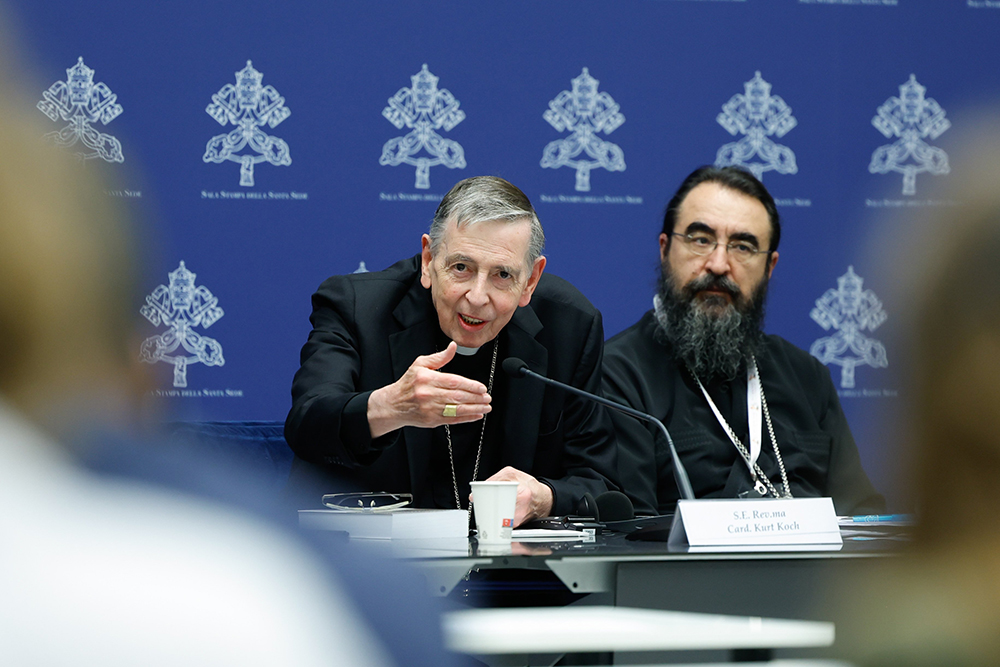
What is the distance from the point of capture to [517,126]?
170 inches

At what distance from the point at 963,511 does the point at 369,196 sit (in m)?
3.75

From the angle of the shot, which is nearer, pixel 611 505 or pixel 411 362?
pixel 611 505

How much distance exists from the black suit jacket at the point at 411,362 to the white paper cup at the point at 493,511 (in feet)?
1.80

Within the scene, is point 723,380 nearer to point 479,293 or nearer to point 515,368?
point 479,293

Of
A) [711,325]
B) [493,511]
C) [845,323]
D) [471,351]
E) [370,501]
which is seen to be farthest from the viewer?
[845,323]

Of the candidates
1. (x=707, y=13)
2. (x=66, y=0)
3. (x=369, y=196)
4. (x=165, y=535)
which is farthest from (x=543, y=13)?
(x=165, y=535)

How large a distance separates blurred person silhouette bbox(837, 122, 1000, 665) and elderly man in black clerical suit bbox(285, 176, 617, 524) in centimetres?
214

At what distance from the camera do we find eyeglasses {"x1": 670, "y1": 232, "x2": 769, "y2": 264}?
373 cm

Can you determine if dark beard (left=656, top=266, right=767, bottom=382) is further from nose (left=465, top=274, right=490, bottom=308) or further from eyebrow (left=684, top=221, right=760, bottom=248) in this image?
nose (left=465, top=274, right=490, bottom=308)

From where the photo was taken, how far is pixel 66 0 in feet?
13.2

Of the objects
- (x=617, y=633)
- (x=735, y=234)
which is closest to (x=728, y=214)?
(x=735, y=234)

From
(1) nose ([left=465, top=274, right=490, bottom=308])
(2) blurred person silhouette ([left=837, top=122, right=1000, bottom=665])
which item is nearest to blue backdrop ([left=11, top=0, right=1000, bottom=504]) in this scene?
(1) nose ([left=465, top=274, right=490, bottom=308])

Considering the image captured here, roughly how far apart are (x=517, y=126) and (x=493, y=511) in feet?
8.24

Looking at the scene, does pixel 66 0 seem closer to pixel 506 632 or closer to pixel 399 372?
pixel 399 372
